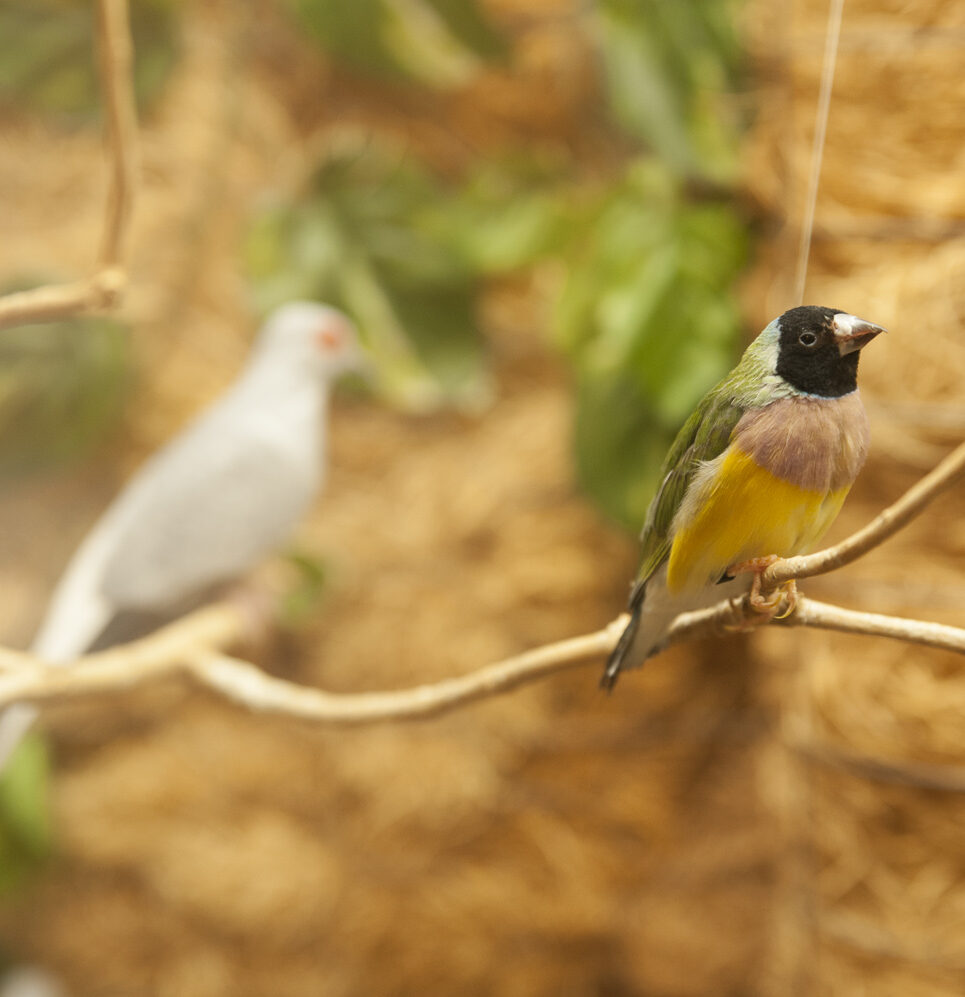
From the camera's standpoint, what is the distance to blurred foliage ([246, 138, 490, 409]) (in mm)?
970

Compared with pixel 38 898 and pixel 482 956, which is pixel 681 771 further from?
pixel 38 898

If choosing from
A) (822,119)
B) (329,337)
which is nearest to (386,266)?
(329,337)

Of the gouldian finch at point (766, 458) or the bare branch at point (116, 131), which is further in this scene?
the bare branch at point (116, 131)

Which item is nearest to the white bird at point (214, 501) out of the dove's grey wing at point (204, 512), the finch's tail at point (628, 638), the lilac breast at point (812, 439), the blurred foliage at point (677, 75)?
the dove's grey wing at point (204, 512)

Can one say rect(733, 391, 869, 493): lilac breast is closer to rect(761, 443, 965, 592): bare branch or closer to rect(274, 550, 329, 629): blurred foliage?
rect(761, 443, 965, 592): bare branch

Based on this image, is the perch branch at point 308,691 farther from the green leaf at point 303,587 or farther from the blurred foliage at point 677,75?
the blurred foliage at point 677,75

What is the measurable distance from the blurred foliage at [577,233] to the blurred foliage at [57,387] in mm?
174

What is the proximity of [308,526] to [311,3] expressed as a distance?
0.60 metres

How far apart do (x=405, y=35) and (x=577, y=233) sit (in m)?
0.31

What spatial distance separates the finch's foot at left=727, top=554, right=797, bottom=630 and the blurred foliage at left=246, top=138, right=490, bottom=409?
637 millimetres

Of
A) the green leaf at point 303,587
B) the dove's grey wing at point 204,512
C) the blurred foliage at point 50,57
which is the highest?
the blurred foliage at point 50,57

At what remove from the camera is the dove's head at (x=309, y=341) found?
85 cm

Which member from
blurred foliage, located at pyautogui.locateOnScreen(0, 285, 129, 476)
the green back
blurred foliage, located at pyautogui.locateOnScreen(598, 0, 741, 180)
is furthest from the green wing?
blurred foliage, located at pyautogui.locateOnScreen(0, 285, 129, 476)

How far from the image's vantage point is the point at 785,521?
1.24ft
